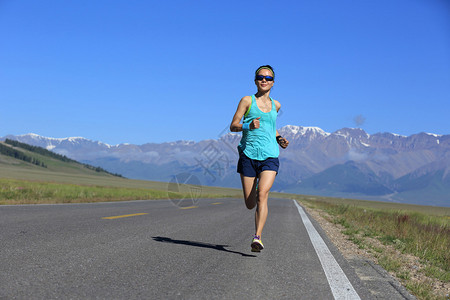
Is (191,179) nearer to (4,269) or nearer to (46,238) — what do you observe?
(46,238)

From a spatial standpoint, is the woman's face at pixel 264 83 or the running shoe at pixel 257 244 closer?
the running shoe at pixel 257 244

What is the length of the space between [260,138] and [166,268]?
2102 mm

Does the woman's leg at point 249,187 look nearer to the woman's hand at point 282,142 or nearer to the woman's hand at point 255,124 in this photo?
the woman's hand at point 282,142

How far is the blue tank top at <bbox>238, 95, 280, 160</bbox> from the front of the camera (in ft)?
17.9

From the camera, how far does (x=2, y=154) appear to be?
18675cm

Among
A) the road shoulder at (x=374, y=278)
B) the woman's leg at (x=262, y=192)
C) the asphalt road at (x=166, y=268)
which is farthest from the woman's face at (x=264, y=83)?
the road shoulder at (x=374, y=278)

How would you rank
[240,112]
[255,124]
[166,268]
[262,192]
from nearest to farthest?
[166,268] → [255,124] → [262,192] → [240,112]

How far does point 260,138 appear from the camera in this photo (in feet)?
18.1

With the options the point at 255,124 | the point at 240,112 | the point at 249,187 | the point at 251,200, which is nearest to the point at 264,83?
the point at 240,112

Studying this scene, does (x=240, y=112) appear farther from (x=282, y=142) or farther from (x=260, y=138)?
(x=282, y=142)

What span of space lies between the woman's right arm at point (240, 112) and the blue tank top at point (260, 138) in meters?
0.05

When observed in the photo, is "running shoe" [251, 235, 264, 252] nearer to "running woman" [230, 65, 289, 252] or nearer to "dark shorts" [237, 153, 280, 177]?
"running woman" [230, 65, 289, 252]

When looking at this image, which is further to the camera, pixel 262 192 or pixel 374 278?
pixel 262 192

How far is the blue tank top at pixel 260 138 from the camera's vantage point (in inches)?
215
